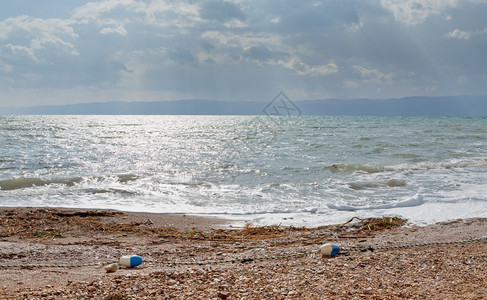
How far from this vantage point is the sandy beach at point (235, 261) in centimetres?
373

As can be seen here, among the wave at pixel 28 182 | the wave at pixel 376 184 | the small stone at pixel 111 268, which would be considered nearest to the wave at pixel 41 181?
the wave at pixel 28 182

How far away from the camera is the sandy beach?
12.2ft

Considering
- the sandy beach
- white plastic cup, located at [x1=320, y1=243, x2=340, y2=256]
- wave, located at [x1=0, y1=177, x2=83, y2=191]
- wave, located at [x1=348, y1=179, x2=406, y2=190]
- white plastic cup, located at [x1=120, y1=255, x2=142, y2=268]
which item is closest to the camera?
the sandy beach

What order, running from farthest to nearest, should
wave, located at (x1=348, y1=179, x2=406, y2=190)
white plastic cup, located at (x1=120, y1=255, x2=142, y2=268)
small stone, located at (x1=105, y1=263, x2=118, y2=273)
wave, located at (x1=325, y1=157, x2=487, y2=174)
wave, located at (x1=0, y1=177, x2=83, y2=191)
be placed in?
wave, located at (x1=325, y1=157, x2=487, y2=174), wave, located at (x1=0, y1=177, x2=83, y2=191), wave, located at (x1=348, y1=179, x2=406, y2=190), white plastic cup, located at (x1=120, y1=255, x2=142, y2=268), small stone, located at (x1=105, y1=263, x2=118, y2=273)

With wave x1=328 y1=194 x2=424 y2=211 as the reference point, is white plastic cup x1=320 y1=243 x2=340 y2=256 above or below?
above

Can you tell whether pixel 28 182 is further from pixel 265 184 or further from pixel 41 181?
pixel 265 184

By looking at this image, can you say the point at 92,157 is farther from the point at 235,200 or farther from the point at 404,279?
the point at 404,279

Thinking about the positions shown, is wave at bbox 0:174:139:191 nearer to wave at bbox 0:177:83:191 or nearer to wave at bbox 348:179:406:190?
wave at bbox 0:177:83:191

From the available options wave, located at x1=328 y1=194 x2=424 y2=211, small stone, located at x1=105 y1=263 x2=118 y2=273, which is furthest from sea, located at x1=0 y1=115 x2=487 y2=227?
small stone, located at x1=105 y1=263 x2=118 y2=273

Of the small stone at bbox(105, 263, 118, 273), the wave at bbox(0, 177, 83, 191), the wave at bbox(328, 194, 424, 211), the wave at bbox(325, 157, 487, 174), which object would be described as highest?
the small stone at bbox(105, 263, 118, 273)

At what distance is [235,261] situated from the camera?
195 inches

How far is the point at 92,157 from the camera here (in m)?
19.8

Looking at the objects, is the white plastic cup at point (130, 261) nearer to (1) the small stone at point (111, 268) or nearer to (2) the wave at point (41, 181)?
(1) the small stone at point (111, 268)

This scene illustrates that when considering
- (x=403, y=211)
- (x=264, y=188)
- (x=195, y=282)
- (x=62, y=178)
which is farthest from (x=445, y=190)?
(x=62, y=178)
